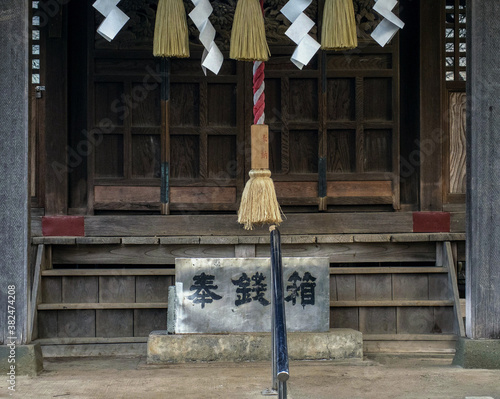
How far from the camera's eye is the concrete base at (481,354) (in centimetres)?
568

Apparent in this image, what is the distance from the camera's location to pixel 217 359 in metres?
5.96

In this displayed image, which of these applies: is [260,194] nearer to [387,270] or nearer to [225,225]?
[225,225]

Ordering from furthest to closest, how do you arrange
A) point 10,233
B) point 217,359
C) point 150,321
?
point 150,321 < point 217,359 < point 10,233

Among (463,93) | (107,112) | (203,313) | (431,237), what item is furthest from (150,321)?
(463,93)

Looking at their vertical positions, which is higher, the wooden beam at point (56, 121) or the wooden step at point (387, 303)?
the wooden beam at point (56, 121)

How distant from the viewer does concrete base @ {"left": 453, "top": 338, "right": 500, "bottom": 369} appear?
18.6 ft

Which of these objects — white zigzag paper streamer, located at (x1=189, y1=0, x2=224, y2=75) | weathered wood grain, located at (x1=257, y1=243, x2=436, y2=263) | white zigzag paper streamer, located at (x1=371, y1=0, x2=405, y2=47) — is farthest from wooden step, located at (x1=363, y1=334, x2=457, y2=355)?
white zigzag paper streamer, located at (x1=189, y1=0, x2=224, y2=75)

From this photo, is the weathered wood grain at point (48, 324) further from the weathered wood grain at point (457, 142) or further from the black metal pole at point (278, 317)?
the weathered wood grain at point (457, 142)

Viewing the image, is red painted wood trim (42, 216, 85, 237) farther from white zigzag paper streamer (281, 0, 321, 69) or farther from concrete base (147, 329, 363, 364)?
white zigzag paper streamer (281, 0, 321, 69)

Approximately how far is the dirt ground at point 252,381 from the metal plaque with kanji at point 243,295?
0.37 meters

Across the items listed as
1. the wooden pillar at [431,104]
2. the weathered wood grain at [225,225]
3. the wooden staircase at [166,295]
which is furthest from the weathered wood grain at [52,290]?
the wooden pillar at [431,104]

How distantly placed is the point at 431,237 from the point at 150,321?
278cm

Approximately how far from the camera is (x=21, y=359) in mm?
5484

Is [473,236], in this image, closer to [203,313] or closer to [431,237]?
[431,237]
